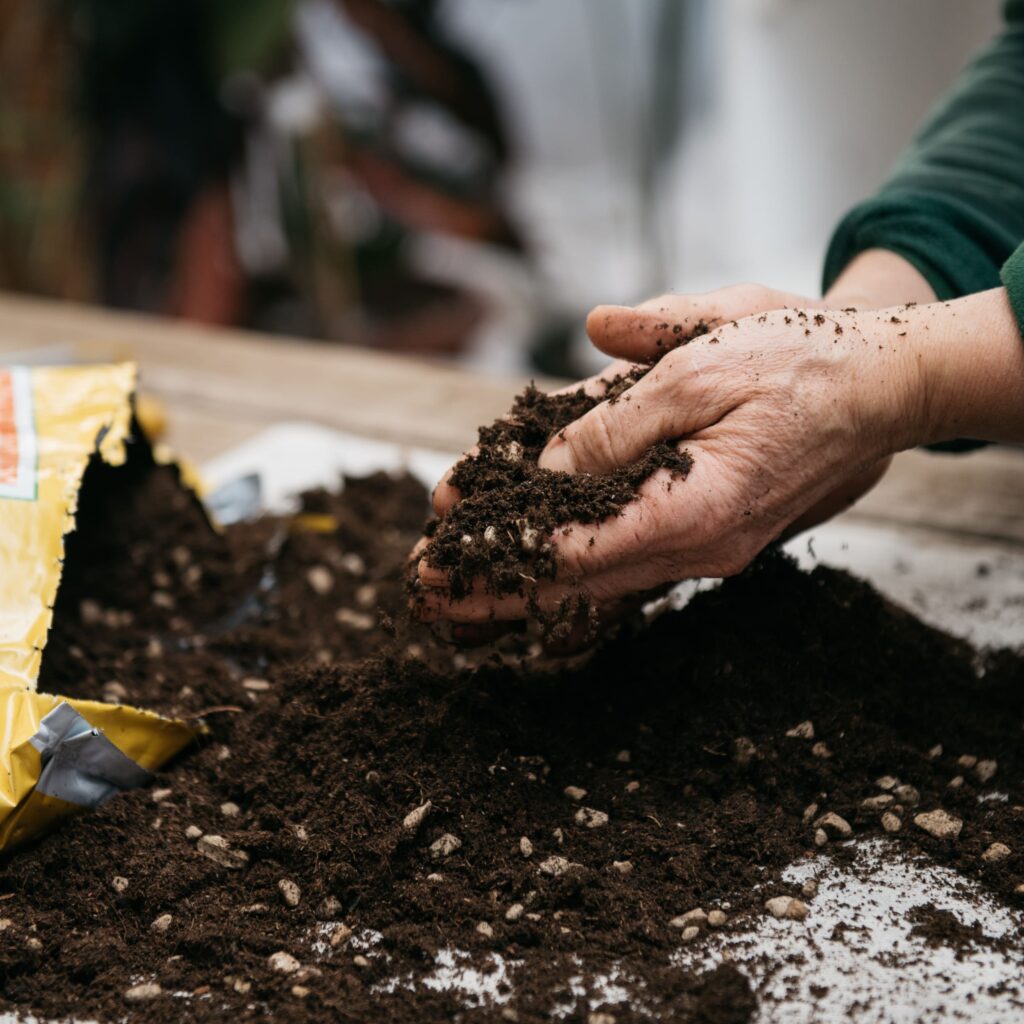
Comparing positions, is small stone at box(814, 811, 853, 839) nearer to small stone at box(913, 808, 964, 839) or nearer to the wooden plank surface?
small stone at box(913, 808, 964, 839)

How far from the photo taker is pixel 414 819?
2.70ft

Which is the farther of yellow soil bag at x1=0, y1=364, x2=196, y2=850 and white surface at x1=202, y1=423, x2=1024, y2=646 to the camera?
white surface at x1=202, y1=423, x2=1024, y2=646

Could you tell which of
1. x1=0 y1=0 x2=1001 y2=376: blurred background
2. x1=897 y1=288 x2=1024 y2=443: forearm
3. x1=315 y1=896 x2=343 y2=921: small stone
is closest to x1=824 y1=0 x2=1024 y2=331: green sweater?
x1=897 y1=288 x2=1024 y2=443: forearm

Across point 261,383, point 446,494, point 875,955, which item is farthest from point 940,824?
point 261,383

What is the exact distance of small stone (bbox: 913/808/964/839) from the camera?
839 millimetres

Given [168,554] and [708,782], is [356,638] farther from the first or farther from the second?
[708,782]

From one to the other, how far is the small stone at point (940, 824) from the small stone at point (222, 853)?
1.85ft

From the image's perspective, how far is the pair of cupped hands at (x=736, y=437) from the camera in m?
0.82

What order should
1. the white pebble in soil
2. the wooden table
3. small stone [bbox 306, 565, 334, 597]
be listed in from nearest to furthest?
the white pebble in soil
small stone [bbox 306, 565, 334, 597]
the wooden table

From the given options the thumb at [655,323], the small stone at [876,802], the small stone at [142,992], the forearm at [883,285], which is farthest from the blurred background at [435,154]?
the small stone at [142,992]

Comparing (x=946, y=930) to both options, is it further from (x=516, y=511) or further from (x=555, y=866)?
(x=516, y=511)

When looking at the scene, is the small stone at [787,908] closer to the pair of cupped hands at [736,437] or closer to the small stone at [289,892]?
the pair of cupped hands at [736,437]

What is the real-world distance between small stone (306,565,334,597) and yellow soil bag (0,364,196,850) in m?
0.26

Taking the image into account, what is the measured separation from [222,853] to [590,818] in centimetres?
31
